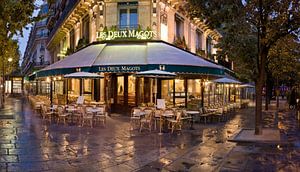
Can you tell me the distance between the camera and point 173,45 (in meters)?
23.2

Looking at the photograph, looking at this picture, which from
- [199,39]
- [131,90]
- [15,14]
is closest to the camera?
[15,14]

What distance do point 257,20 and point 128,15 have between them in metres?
10.2

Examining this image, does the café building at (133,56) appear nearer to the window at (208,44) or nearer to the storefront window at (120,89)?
the storefront window at (120,89)

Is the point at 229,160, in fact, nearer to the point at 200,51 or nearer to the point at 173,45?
the point at 173,45

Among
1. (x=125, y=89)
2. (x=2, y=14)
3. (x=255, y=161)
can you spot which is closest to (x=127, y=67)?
(x=125, y=89)

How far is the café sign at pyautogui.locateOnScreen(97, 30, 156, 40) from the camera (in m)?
21.9

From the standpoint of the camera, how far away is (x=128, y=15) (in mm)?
22906

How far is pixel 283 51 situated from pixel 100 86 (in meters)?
12.2

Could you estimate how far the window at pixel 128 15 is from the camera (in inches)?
895

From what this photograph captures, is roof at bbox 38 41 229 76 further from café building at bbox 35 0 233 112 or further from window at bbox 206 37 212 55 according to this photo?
window at bbox 206 37 212 55

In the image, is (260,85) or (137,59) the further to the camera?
(137,59)

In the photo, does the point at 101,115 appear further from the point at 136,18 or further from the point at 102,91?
the point at 136,18

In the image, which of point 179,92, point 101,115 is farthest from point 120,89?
point 101,115

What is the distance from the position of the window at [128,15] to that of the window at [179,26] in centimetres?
354
